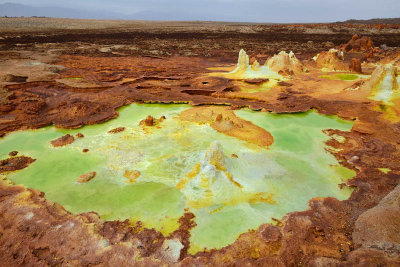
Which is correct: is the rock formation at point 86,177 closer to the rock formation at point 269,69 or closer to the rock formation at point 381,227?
the rock formation at point 381,227

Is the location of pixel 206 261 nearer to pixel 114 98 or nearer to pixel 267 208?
pixel 267 208

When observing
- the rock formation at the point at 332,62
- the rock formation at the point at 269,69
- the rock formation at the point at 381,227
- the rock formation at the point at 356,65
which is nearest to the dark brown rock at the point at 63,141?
the rock formation at the point at 381,227

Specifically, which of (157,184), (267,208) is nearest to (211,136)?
(157,184)

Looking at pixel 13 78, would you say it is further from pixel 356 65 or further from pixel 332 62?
pixel 356 65

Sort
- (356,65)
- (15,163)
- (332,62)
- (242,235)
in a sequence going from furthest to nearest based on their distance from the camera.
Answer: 1. (332,62)
2. (356,65)
3. (15,163)
4. (242,235)

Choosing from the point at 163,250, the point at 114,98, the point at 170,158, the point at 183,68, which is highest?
the point at 183,68

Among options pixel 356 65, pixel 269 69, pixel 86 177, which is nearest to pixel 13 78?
pixel 86 177

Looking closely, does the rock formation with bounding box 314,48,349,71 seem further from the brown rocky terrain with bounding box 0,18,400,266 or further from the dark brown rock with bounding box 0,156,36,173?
the dark brown rock with bounding box 0,156,36,173

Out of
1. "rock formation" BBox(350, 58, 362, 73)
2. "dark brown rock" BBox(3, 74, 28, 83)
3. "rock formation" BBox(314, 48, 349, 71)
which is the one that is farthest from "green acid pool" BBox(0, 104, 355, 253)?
"rock formation" BBox(314, 48, 349, 71)
